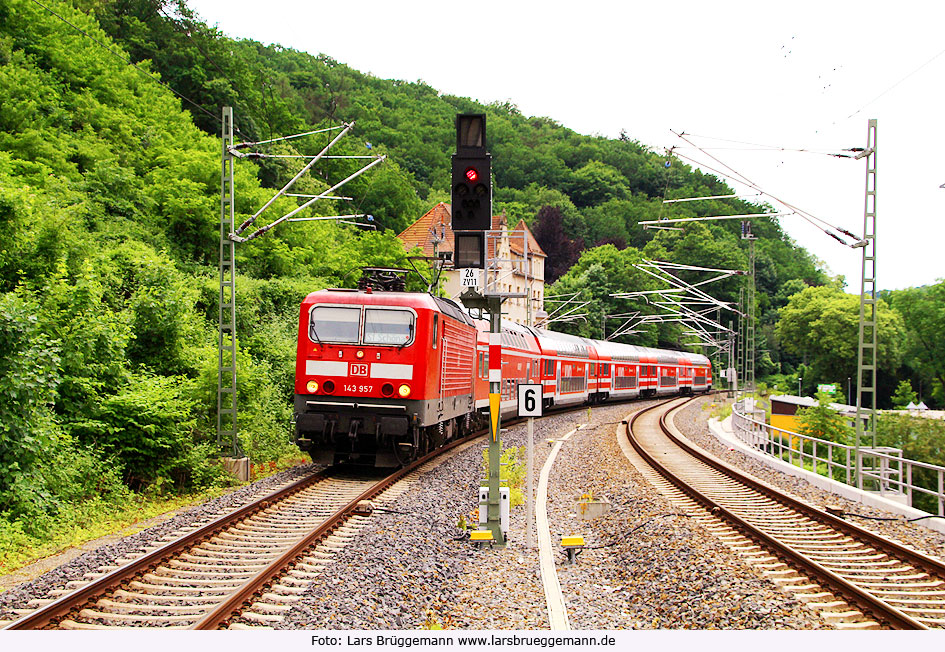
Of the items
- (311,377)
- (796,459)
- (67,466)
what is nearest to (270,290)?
(311,377)

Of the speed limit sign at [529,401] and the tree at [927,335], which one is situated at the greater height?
the tree at [927,335]

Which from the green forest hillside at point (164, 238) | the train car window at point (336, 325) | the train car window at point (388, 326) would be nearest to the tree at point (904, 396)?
the green forest hillside at point (164, 238)

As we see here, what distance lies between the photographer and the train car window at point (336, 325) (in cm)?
1490

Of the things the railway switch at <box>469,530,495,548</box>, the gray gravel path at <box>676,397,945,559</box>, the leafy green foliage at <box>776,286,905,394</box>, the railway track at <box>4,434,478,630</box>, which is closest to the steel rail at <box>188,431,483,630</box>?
the railway track at <box>4,434,478,630</box>

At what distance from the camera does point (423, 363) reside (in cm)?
1477

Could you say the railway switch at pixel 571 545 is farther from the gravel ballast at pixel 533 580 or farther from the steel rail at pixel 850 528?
the steel rail at pixel 850 528

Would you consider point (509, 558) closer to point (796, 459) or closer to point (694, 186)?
point (796, 459)

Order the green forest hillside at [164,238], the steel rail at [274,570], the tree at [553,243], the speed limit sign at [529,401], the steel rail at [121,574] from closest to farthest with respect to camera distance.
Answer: the steel rail at [121,574] → the steel rail at [274,570] → the speed limit sign at [529,401] → the green forest hillside at [164,238] → the tree at [553,243]

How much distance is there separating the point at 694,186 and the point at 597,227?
31.6 metres

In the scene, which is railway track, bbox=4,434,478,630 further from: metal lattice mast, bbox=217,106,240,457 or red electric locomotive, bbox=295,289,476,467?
metal lattice mast, bbox=217,106,240,457

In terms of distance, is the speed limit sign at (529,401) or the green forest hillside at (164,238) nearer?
the speed limit sign at (529,401)

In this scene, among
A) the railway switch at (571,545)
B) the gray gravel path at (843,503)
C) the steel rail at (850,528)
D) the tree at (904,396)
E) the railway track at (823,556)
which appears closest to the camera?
the railway track at (823,556)

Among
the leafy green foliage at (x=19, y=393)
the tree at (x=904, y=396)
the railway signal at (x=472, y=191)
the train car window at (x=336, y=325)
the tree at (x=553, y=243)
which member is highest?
the tree at (x=553, y=243)

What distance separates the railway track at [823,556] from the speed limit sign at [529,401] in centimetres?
300
